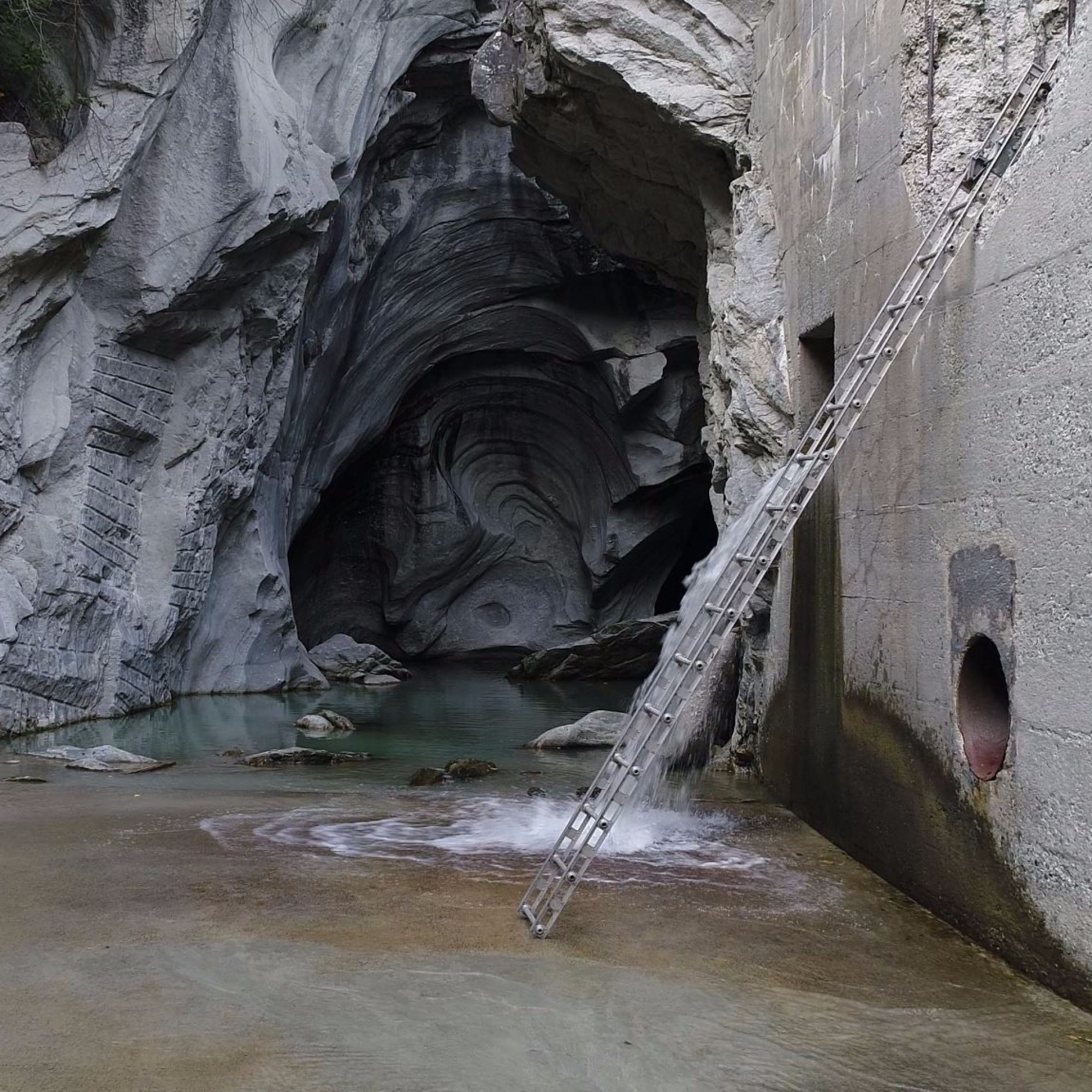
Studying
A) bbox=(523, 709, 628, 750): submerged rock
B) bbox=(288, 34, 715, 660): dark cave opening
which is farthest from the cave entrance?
bbox=(523, 709, 628, 750): submerged rock

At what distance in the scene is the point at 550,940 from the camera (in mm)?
3641

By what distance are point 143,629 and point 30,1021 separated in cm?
874

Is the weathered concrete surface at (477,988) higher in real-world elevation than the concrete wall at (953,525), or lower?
lower

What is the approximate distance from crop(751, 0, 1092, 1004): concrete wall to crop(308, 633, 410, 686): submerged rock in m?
11.1

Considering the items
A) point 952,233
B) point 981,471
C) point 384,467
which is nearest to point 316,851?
point 981,471

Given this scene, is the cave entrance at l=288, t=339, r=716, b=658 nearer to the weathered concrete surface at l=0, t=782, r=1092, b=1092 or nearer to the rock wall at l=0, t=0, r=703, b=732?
the rock wall at l=0, t=0, r=703, b=732

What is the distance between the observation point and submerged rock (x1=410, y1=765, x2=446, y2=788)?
7.12 meters

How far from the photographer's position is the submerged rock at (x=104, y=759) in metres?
7.40

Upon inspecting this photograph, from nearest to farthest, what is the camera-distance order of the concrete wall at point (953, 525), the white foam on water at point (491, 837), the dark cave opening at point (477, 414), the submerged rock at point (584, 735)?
the concrete wall at point (953, 525)
the white foam on water at point (491, 837)
the submerged rock at point (584, 735)
the dark cave opening at point (477, 414)

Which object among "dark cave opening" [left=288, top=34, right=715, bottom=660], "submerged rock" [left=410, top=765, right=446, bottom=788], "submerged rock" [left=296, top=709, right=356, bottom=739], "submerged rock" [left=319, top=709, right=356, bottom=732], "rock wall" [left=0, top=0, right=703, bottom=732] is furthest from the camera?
"dark cave opening" [left=288, top=34, right=715, bottom=660]

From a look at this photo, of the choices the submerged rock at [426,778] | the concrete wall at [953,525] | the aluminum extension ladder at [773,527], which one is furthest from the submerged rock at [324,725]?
the aluminum extension ladder at [773,527]

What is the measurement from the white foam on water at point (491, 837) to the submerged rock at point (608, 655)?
35.7 ft

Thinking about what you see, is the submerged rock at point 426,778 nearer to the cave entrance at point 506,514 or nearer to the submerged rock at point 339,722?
the submerged rock at point 339,722

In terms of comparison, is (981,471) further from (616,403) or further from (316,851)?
(616,403)
